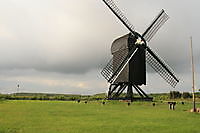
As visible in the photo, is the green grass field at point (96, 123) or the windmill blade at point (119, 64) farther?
the windmill blade at point (119, 64)

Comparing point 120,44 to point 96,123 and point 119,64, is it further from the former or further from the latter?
point 96,123

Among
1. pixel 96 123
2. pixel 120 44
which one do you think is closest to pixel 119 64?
pixel 120 44

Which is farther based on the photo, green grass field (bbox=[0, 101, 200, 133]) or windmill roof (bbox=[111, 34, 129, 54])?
windmill roof (bbox=[111, 34, 129, 54])

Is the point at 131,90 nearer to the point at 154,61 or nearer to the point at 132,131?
the point at 154,61

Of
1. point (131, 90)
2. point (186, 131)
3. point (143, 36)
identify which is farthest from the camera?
point (143, 36)

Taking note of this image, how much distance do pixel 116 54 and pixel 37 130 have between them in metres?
32.8

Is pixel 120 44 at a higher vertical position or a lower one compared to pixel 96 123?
higher

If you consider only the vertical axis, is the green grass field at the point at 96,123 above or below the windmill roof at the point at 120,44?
below

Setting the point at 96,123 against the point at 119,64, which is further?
the point at 119,64

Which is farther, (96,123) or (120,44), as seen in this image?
(120,44)

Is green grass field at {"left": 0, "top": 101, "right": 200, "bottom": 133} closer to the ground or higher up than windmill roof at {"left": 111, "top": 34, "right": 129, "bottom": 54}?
closer to the ground

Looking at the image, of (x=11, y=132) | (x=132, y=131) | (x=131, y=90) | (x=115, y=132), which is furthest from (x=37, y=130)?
(x=131, y=90)

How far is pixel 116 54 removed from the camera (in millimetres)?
42125

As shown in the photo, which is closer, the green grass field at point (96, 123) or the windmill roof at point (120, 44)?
the green grass field at point (96, 123)
